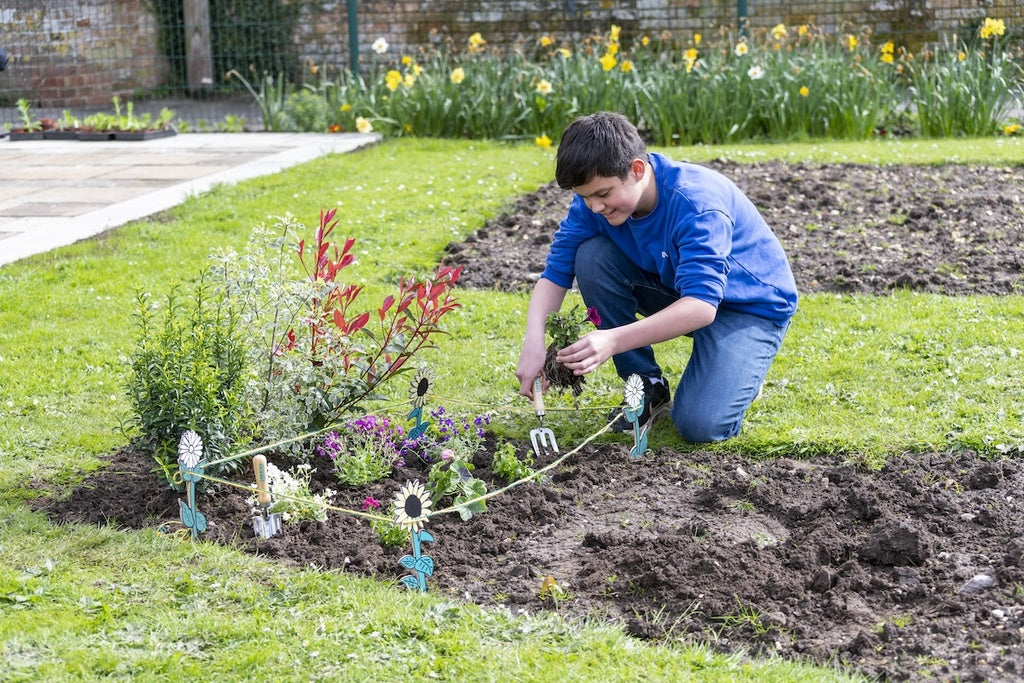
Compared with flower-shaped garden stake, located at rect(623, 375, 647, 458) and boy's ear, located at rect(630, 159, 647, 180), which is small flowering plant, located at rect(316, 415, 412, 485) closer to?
flower-shaped garden stake, located at rect(623, 375, 647, 458)

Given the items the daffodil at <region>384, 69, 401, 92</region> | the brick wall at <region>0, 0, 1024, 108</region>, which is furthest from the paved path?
the brick wall at <region>0, 0, 1024, 108</region>

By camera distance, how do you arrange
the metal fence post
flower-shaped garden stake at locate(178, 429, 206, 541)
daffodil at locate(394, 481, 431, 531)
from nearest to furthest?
daffodil at locate(394, 481, 431, 531) → flower-shaped garden stake at locate(178, 429, 206, 541) → the metal fence post

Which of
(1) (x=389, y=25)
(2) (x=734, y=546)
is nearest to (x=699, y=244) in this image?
(2) (x=734, y=546)

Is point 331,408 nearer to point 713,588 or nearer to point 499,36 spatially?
point 713,588

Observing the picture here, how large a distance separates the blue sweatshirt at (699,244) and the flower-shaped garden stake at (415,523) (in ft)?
3.99

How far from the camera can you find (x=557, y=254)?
4203 mm

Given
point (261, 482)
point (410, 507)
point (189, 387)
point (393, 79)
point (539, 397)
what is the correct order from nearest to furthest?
point (410, 507) → point (261, 482) → point (189, 387) → point (539, 397) → point (393, 79)

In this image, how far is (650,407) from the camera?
13.6 feet

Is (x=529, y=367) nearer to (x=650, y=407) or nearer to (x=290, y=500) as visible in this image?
(x=650, y=407)

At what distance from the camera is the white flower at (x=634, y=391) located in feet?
12.0

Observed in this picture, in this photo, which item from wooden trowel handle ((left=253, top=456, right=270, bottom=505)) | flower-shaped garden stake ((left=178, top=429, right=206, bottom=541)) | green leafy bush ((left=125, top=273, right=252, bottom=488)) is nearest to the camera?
wooden trowel handle ((left=253, top=456, right=270, bottom=505))

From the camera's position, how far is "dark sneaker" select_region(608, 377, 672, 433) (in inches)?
161

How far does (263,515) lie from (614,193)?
4.81 feet

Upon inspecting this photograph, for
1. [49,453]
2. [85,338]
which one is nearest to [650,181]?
[49,453]
